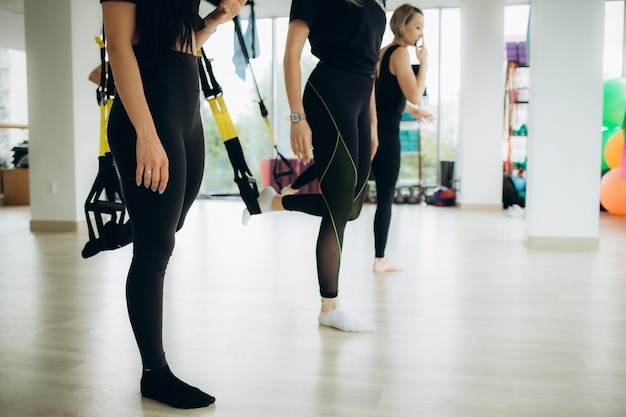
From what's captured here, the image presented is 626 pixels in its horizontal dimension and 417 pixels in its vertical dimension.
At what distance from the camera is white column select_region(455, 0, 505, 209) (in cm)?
823

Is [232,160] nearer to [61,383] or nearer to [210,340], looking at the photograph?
[210,340]

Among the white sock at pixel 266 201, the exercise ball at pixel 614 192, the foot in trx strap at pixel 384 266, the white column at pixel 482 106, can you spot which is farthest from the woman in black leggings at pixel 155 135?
the white column at pixel 482 106

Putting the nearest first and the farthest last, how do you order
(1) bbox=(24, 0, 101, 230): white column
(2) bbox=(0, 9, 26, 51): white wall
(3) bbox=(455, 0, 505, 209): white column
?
(1) bbox=(24, 0, 101, 230): white column → (3) bbox=(455, 0, 505, 209): white column → (2) bbox=(0, 9, 26, 51): white wall

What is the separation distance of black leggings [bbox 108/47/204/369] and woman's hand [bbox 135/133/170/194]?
6 centimetres

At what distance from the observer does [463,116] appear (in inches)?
329

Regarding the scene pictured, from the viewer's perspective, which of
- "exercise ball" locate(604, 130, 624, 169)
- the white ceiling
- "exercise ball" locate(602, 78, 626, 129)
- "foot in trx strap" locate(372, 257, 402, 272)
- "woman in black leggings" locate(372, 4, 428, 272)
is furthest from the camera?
the white ceiling

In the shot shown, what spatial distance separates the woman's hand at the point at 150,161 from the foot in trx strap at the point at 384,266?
234 cm

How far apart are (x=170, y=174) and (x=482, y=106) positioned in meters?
7.34

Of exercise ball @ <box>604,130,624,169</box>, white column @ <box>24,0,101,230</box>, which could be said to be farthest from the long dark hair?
exercise ball @ <box>604,130,624,169</box>

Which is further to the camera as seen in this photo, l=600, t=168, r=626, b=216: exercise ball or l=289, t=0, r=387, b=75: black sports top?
l=600, t=168, r=626, b=216: exercise ball

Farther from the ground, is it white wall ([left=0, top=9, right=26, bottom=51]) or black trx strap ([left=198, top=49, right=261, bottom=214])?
white wall ([left=0, top=9, right=26, bottom=51])

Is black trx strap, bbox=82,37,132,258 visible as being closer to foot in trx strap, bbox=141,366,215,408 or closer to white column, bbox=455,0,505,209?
foot in trx strap, bbox=141,366,215,408

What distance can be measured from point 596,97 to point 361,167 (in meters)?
2.83

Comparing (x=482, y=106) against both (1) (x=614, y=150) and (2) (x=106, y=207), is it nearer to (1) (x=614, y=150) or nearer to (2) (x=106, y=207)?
(1) (x=614, y=150)
